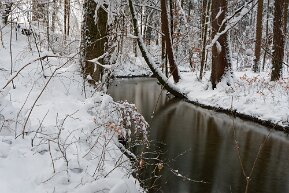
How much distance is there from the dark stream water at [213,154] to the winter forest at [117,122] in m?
0.03

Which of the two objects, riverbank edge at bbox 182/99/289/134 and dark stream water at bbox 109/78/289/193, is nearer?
dark stream water at bbox 109/78/289/193

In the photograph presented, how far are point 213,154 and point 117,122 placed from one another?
2.91 m

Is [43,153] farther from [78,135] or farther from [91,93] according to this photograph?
[91,93]

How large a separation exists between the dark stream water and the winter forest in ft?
0.09

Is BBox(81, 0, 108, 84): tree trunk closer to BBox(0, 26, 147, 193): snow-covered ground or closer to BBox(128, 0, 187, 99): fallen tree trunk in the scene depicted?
BBox(128, 0, 187, 99): fallen tree trunk

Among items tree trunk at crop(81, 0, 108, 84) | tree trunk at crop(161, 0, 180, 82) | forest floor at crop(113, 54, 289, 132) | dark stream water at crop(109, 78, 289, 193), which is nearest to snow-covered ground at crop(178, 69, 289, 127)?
forest floor at crop(113, 54, 289, 132)

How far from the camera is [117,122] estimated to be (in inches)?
291

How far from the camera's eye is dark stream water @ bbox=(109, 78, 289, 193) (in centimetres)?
699

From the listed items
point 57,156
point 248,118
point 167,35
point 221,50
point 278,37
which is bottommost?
point 248,118

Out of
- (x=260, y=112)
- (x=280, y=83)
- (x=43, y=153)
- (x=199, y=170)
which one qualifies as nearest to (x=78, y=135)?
(x=43, y=153)

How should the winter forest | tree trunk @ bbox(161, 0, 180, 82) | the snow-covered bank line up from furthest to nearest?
tree trunk @ bbox(161, 0, 180, 82) < the snow-covered bank < the winter forest

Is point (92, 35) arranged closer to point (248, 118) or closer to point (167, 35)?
point (248, 118)

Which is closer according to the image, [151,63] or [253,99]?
[253,99]

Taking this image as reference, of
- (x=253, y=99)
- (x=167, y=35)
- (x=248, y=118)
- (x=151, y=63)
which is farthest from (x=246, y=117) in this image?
(x=167, y=35)
